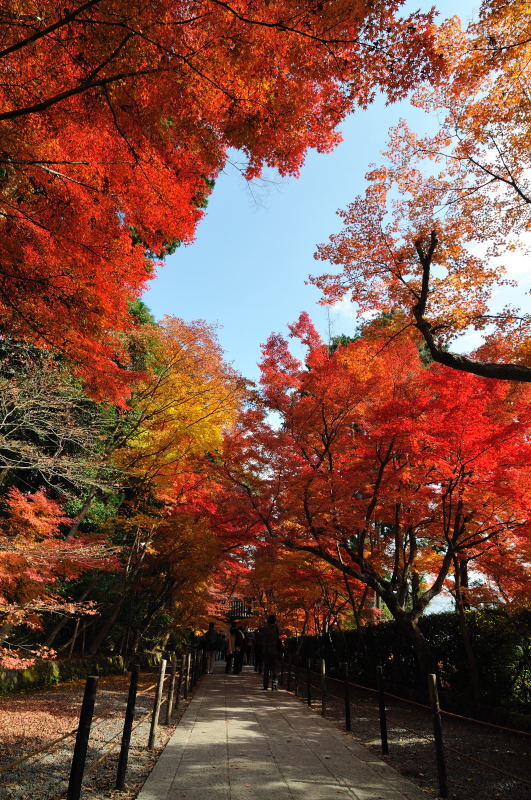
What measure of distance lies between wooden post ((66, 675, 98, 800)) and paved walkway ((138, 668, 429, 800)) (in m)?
1.31

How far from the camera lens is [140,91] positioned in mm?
5008

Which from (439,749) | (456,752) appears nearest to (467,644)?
(456,752)

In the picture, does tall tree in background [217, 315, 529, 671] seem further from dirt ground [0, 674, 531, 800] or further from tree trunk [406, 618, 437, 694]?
dirt ground [0, 674, 531, 800]

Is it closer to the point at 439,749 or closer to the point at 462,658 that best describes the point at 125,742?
the point at 439,749

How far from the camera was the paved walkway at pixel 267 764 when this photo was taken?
3.99 metres

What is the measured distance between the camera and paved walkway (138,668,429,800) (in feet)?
13.1

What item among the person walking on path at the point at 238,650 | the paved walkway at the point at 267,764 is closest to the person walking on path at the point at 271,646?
the paved walkway at the point at 267,764

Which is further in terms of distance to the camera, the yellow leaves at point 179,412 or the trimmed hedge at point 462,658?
the yellow leaves at point 179,412

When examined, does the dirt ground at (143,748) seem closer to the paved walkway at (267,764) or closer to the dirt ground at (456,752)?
the dirt ground at (456,752)

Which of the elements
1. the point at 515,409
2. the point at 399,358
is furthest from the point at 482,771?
the point at 399,358

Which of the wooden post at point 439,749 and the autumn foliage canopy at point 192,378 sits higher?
the autumn foliage canopy at point 192,378

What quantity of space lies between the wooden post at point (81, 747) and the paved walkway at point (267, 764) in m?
1.31

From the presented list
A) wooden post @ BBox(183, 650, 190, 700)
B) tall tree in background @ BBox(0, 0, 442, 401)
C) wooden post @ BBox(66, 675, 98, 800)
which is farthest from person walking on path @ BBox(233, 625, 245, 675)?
wooden post @ BBox(66, 675, 98, 800)

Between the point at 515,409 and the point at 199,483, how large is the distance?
9.68 metres
